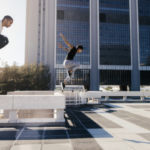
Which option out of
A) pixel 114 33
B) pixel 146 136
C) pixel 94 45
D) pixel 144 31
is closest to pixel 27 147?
pixel 146 136

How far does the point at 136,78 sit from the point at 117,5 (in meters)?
25.6

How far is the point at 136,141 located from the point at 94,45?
4719cm

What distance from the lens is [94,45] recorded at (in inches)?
1971

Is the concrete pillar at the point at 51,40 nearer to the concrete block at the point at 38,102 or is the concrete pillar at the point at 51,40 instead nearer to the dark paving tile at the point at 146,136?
the concrete block at the point at 38,102

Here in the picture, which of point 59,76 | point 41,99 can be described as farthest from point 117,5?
point 41,99

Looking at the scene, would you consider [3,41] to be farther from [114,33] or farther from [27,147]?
[114,33]

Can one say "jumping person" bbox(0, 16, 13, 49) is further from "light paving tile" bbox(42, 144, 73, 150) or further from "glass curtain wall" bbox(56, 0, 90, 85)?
"glass curtain wall" bbox(56, 0, 90, 85)

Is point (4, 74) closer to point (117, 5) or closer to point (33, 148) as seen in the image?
point (33, 148)

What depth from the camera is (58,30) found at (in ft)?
161

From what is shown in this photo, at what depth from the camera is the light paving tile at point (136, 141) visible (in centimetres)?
Answer: 415

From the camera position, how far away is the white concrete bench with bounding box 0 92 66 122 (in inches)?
255

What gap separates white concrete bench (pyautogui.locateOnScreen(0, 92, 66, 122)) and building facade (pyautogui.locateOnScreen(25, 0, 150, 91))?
4203cm

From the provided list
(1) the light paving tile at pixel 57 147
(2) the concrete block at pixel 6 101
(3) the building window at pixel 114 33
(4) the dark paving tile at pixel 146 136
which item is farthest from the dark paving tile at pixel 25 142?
(3) the building window at pixel 114 33

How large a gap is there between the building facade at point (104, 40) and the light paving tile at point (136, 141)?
4398 centimetres
